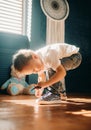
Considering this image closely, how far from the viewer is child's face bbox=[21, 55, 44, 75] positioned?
1.90 meters

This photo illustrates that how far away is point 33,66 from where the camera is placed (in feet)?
6.27

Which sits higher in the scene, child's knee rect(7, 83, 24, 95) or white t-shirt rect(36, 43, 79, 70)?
white t-shirt rect(36, 43, 79, 70)

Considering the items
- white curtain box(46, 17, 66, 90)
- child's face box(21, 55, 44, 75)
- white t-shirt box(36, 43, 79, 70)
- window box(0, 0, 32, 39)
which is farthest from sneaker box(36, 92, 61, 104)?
window box(0, 0, 32, 39)

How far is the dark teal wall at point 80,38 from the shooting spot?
4098mm

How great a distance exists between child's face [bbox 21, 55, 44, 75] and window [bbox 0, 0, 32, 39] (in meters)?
1.83

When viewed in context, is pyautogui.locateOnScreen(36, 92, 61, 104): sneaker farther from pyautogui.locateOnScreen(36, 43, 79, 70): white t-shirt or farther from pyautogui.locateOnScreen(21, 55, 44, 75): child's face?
pyautogui.locateOnScreen(21, 55, 44, 75): child's face

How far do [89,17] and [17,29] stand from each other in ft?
4.12

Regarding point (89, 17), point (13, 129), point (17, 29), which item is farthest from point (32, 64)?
point (89, 17)

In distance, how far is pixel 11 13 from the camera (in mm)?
3803

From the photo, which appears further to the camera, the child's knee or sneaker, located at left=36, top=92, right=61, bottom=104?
the child's knee

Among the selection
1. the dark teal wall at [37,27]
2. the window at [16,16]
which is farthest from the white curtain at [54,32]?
the window at [16,16]

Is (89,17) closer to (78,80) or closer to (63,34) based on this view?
(63,34)

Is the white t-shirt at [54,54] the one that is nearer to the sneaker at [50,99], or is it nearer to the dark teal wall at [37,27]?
the sneaker at [50,99]

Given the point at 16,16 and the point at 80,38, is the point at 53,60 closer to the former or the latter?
the point at 16,16
